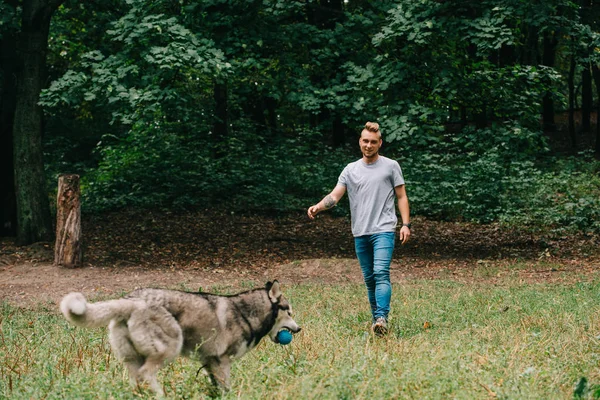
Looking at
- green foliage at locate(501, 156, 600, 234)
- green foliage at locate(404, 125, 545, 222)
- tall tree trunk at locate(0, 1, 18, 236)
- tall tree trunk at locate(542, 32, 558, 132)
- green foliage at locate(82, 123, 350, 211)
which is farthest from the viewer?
tall tree trunk at locate(542, 32, 558, 132)

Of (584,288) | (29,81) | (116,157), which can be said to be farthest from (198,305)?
(116,157)

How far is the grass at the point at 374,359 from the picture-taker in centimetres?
449

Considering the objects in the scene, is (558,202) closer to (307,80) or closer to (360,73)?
(360,73)

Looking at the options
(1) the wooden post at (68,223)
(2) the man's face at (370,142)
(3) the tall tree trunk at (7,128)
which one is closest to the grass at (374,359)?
(2) the man's face at (370,142)

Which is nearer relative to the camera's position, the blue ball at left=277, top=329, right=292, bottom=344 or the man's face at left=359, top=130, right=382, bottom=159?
the blue ball at left=277, top=329, right=292, bottom=344

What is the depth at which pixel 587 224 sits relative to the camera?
18516 mm

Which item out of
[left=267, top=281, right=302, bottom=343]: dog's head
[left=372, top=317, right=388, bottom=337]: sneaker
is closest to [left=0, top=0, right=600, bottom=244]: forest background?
[left=372, top=317, right=388, bottom=337]: sneaker

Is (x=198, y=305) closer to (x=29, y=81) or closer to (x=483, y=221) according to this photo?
(x=29, y=81)

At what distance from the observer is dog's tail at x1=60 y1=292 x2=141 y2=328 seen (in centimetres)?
424

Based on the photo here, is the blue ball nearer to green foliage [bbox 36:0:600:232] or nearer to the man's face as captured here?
the man's face

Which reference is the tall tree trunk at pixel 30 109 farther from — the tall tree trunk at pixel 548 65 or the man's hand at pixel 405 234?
the tall tree trunk at pixel 548 65

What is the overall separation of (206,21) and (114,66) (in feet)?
7.43

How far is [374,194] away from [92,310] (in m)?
3.81

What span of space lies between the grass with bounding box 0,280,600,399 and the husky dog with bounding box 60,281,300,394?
0.18 m
